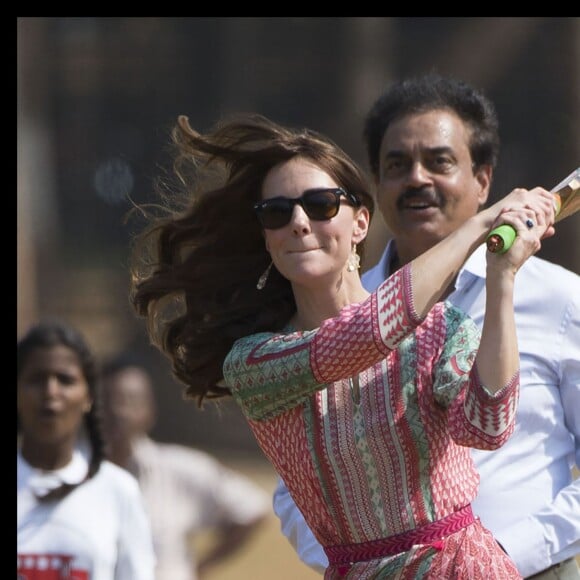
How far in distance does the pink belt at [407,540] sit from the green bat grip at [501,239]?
568 millimetres

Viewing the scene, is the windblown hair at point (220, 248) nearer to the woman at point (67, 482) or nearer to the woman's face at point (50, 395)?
the woman at point (67, 482)

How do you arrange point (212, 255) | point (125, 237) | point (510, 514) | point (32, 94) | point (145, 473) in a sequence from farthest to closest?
point (32, 94), point (125, 237), point (145, 473), point (510, 514), point (212, 255)

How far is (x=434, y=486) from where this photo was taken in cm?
304

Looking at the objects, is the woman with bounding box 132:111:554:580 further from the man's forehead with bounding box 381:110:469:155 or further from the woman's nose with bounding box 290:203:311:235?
the man's forehead with bounding box 381:110:469:155

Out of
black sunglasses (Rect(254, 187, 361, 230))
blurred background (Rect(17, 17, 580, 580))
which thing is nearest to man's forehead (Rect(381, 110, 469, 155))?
black sunglasses (Rect(254, 187, 361, 230))

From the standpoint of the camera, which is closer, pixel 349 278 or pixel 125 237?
pixel 349 278

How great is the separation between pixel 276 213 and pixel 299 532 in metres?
1.25

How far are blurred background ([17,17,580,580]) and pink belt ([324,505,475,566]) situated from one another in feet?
33.8

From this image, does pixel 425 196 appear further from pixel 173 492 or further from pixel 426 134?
pixel 173 492

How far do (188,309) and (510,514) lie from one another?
0.98 meters

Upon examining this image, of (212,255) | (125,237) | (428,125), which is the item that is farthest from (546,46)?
(212,255)

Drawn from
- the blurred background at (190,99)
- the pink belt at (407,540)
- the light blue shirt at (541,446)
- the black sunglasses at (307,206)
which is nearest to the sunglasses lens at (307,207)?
the black sunglasses at (307,206)

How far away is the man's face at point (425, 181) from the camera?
13.9 ft

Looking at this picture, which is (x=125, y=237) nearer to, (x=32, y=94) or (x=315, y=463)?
(x=32, y=94)
